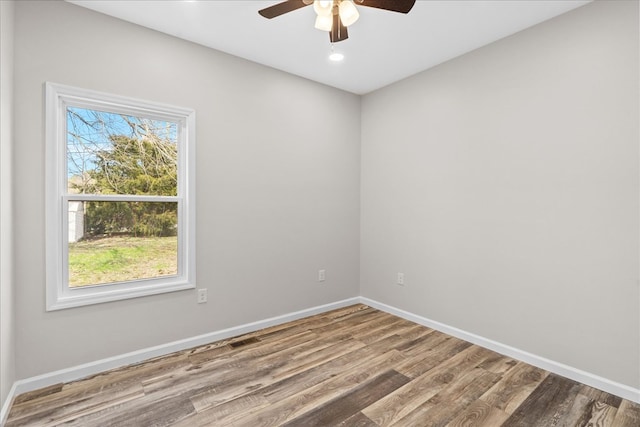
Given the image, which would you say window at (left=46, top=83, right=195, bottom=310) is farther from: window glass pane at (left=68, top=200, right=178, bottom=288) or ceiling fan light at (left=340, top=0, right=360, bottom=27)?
ceiling fan light at (left=340, top=0, right=360, bottom=27)

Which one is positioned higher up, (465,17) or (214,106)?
(465,17)

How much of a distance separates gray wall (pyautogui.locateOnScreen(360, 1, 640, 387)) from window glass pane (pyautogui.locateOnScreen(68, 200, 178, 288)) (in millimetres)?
2343

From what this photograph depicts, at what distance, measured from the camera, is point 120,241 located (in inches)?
97.7

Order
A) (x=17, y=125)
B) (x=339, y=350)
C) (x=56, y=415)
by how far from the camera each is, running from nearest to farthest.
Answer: (x=56, y=415) → (x=17, y=125) → (x=339, y=350)

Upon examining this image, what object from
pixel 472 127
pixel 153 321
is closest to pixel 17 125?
pixel 153 321

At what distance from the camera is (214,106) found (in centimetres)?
280

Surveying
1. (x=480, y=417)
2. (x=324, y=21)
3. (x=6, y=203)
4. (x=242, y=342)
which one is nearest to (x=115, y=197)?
(x=6, y=203)

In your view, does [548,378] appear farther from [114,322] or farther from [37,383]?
[37,383]

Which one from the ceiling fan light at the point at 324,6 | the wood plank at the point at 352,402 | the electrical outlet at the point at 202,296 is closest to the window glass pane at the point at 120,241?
the electrical outlet at the point at 202,296

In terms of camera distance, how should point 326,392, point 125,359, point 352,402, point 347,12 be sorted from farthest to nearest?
point 125,359
point 326,392
point 352,402
point 347,12

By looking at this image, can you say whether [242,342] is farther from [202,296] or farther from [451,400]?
[451,400]

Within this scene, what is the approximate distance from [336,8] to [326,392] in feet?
7.84

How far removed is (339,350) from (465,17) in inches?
110

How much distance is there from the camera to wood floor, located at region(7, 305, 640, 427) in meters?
1.84
